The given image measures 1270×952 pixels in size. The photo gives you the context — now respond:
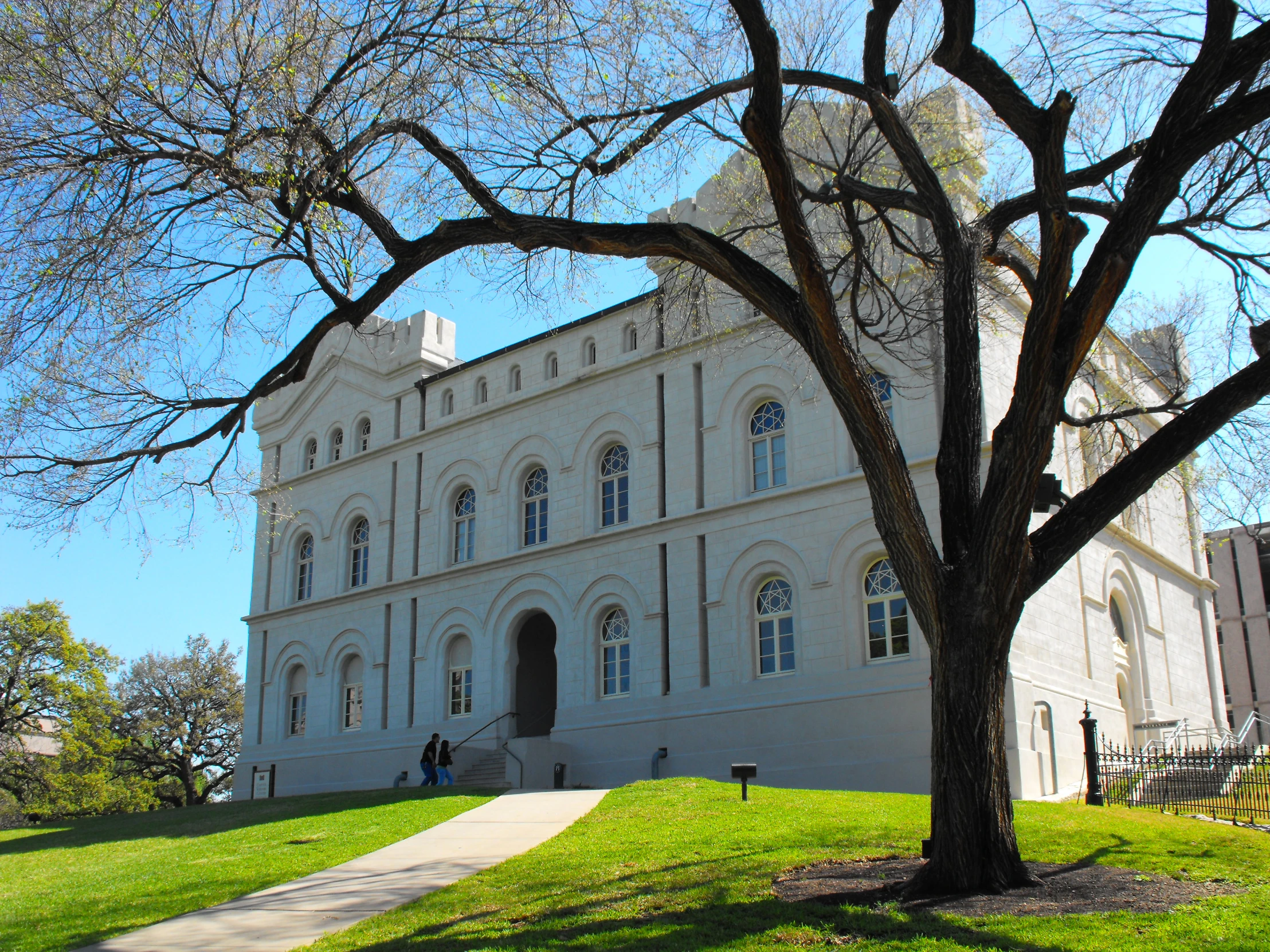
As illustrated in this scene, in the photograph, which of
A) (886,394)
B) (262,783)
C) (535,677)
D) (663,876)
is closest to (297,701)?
(262,783)

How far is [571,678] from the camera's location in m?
25.5

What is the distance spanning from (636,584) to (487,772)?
5618 mm

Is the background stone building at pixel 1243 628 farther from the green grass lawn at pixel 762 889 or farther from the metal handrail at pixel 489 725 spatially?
the green grass lawn at pixel 762 889

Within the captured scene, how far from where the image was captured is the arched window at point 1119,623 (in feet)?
81.7

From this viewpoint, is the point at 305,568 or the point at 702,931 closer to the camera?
the point at 702,931

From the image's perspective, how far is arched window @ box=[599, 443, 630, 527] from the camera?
26.1m

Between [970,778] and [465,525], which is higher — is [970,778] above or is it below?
below

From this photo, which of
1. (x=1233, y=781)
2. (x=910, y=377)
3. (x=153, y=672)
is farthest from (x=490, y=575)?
(x=153, y=672)

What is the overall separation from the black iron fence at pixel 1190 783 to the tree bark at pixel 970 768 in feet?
31.1

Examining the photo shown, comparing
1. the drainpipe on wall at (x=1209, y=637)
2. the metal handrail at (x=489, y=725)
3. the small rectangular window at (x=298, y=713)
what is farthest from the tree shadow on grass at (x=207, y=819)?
the drainpipe on wall at (x=1209, y=637)

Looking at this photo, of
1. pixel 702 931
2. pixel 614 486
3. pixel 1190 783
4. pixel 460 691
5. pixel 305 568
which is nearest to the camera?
pixel 702 931

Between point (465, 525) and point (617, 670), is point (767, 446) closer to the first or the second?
point (617, 670)

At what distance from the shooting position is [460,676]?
93.2ft

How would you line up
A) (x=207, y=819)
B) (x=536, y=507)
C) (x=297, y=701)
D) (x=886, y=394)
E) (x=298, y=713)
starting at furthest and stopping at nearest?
(x=297, y=701), (x=298, y=713), (x=536, y=507), (x=886, y=394), (x=207, y=819)
